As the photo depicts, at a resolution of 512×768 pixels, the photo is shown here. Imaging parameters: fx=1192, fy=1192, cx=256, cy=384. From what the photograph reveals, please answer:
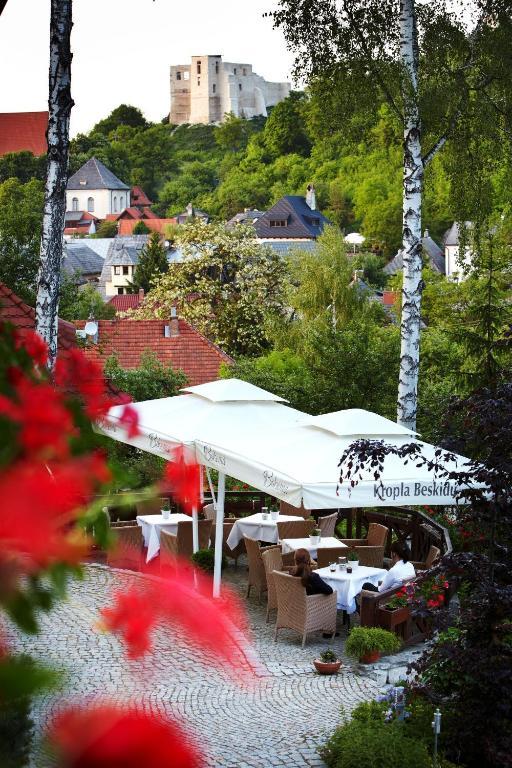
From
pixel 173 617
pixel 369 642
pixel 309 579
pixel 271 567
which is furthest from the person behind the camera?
pixel 271 567

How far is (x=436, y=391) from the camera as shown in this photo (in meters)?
19.5

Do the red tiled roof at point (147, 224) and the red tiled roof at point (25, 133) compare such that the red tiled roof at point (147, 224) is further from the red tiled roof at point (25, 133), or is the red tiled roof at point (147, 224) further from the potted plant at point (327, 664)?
the potted plant at point (327, 664)

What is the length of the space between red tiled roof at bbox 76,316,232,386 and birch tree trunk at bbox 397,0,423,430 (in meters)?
17.5

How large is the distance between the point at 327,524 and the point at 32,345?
578 inches

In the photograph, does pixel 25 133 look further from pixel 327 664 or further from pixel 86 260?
pixel 327 664

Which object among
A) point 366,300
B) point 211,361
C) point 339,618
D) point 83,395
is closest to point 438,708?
point 339,618

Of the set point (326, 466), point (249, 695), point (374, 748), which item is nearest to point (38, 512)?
point (374, 748)

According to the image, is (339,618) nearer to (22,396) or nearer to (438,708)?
(438,708)

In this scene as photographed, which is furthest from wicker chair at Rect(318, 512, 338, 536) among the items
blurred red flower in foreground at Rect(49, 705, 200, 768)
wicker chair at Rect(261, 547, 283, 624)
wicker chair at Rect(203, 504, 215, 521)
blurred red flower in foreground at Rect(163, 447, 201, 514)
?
blurred red flower in foreground at Rect(49, 705, 200, 768)

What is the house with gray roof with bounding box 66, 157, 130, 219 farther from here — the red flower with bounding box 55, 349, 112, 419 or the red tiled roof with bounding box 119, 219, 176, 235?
the red flower with bounding box 55, 349, 112, 419

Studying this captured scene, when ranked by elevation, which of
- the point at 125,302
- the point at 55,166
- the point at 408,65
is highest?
the point at 408,65

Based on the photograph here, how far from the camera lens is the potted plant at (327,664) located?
34.0ft

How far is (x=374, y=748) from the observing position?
7.66 meters

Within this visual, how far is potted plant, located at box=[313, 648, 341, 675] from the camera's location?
10375 mm
